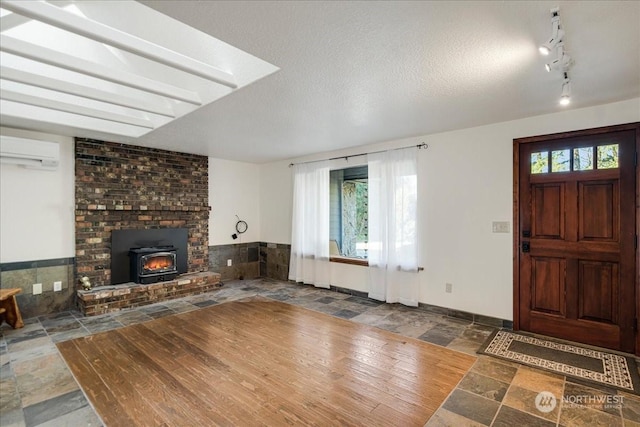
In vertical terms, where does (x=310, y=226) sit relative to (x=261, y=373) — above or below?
above

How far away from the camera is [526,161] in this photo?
3551 millimetres

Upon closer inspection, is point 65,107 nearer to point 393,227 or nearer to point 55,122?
point 55,122

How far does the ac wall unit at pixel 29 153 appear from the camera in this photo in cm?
356

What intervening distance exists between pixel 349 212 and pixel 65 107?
4138mm

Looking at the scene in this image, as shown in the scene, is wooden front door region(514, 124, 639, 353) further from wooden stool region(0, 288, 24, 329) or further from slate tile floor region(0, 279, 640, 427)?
wooden stool region(0, 288, 24, 329)

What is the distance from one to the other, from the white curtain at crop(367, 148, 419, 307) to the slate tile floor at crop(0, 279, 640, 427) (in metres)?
0.45

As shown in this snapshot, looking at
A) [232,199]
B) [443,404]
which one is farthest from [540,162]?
[232,199]

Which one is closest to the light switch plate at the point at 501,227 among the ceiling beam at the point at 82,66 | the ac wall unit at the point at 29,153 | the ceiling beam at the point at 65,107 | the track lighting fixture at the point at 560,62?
the track lighting fixture at the point at 560,62

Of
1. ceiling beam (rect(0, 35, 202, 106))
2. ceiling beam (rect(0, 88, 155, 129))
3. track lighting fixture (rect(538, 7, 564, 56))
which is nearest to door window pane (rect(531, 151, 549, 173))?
track lighting fixture (rect(538, 7, 564, 56))

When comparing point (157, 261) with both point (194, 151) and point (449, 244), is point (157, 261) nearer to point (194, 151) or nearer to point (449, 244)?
point (194, 151)

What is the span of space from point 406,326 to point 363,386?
146 centimetres

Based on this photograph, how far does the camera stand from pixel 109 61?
3.17 metres

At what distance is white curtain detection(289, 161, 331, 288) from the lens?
551cm

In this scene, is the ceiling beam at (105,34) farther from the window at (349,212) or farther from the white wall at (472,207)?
the window at (349,212)
